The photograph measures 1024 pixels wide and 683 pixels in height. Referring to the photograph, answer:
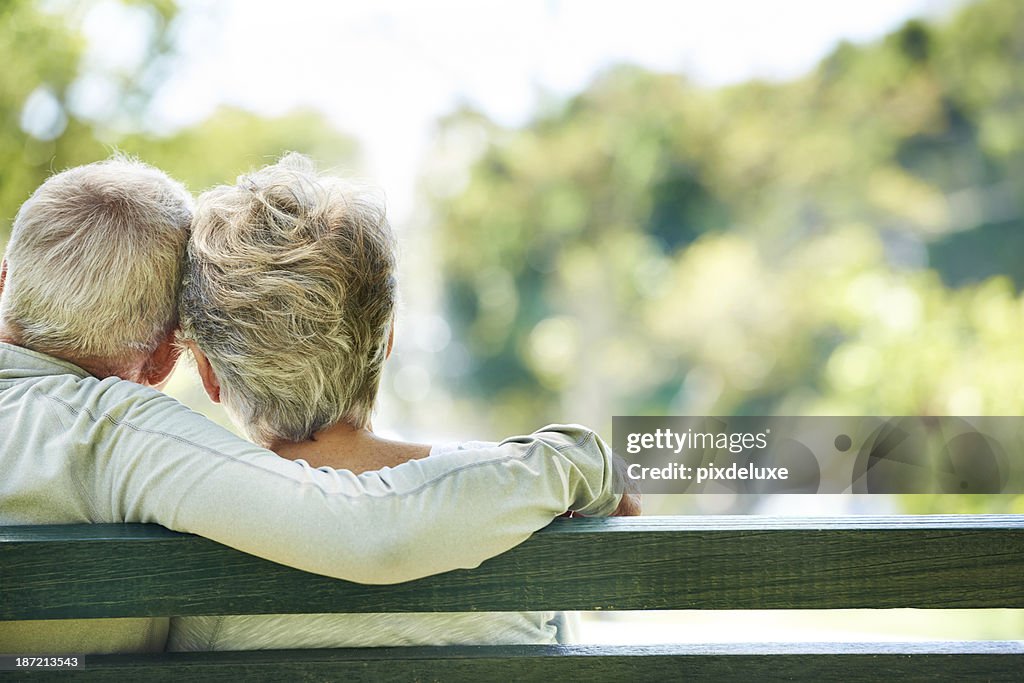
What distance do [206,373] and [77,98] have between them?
23.2 ft

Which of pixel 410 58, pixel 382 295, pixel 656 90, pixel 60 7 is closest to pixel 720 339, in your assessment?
pixel 656 90

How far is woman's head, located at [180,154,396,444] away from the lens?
1224mm

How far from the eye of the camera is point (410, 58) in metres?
12.7

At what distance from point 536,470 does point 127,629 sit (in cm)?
50

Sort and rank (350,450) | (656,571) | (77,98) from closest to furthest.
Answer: (656,571), (350,450), (77,98)

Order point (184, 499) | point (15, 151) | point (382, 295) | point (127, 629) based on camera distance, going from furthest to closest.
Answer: point (15, 151) → point (382, 295) → point (127, 629) → point (184, 499)

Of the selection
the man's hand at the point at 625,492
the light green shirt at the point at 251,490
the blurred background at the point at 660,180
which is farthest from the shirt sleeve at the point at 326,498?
the blurred background at the point at 660,180

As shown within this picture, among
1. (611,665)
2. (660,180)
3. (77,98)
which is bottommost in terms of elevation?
(611,665)

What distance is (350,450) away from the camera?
4.24 feet

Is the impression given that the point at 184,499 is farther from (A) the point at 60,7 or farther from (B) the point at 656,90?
(B) the point at 656,90
